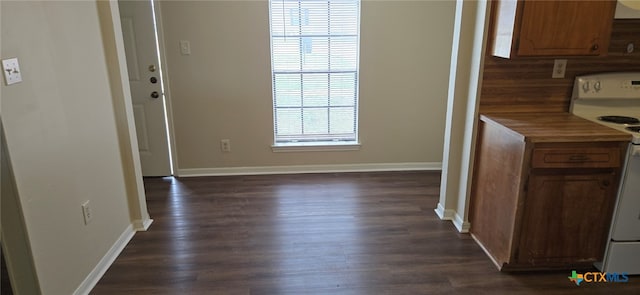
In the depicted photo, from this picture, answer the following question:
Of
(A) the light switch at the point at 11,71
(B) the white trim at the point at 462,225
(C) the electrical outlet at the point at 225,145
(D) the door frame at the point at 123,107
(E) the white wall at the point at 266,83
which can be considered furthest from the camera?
(C) the electrical outlet at the point at 225,145

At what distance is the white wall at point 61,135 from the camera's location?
1.79 m

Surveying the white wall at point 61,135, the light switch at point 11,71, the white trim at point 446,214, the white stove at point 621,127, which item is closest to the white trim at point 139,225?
the white wall at point 61,135

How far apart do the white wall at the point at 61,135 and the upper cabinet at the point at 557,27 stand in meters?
2.39

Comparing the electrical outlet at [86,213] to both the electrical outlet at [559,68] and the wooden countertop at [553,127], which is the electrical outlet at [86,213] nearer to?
the wooden countertop at [553,127]

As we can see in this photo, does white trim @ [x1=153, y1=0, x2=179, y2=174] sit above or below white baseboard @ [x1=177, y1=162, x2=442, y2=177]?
above

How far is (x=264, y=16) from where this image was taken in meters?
3.71

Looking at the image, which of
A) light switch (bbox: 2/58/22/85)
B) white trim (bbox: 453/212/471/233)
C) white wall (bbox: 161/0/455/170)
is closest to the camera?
light switch (bbox: 2/58/22/85)

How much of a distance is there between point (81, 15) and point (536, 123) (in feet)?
8.68

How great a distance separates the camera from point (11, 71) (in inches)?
67.4

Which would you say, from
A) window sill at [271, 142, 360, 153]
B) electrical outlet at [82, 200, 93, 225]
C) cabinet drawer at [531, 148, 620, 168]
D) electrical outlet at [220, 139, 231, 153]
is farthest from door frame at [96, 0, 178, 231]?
cabinet drawer at [531, 148, 620, 168]

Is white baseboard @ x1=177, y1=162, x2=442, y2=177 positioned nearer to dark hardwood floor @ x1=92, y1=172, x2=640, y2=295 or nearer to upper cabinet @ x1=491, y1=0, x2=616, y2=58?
dark hardwood floor @ x1=92, y1=172, x2=640, y2=295

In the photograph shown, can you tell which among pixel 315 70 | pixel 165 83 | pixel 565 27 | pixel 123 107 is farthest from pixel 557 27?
pixel 165 83

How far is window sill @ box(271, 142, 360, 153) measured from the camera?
162 inches

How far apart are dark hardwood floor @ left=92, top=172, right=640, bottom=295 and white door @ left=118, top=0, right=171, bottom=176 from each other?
0.32 meters
